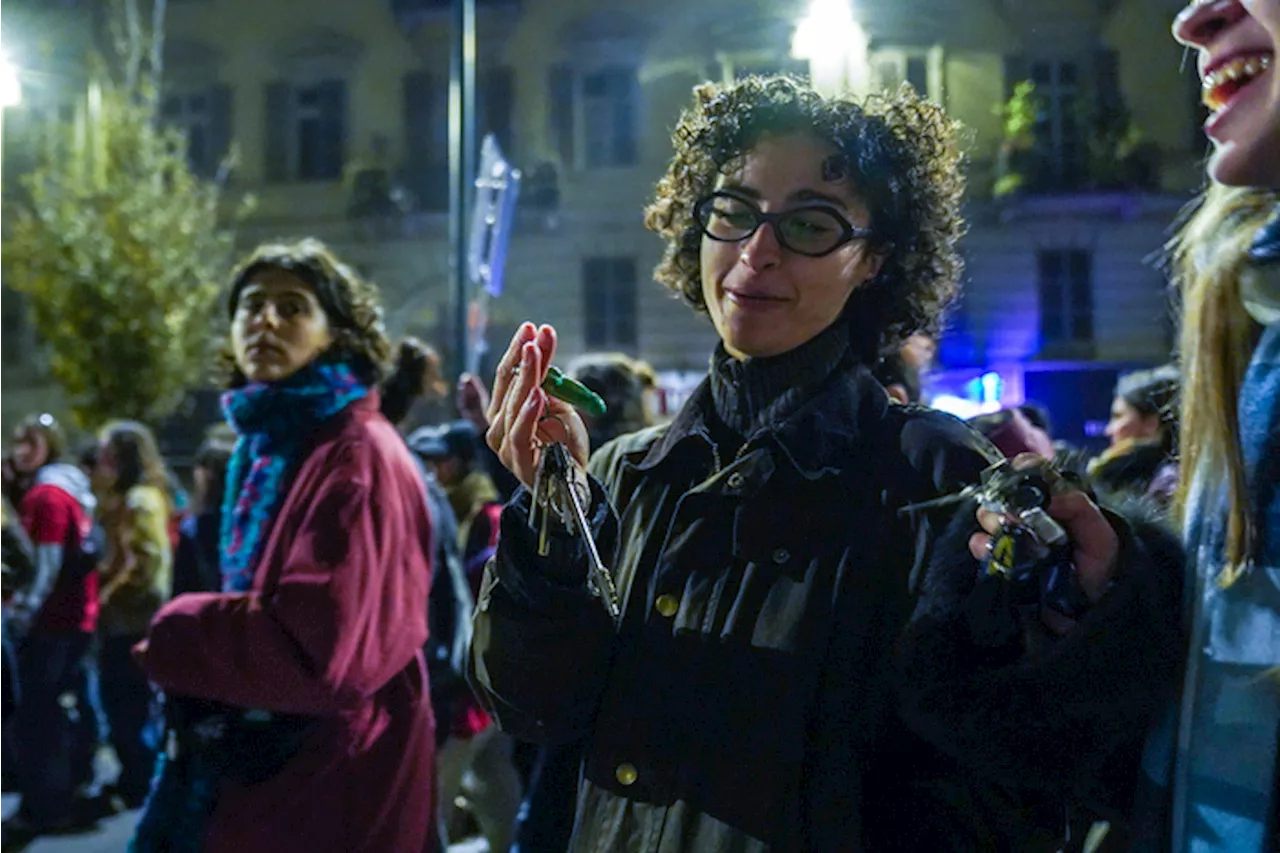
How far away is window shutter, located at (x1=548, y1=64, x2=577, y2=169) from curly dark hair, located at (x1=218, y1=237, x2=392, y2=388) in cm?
1543

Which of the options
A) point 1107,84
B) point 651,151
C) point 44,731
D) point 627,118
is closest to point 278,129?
point 627,118

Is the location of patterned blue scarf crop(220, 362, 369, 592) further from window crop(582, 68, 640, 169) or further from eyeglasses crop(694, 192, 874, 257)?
window crop(582, 68, 640, 169)

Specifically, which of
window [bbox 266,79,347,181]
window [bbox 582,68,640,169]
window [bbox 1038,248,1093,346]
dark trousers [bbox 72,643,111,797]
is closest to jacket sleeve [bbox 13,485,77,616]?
dark trousers [bbox 72,643,111,797]

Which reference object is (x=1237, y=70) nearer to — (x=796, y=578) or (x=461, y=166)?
(x=796, y=578)

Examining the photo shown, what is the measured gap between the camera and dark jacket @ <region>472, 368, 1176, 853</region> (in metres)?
1.49

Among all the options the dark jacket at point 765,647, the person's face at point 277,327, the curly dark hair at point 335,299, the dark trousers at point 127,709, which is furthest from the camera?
the dark trousers at point 127,709

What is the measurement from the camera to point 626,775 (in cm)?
160

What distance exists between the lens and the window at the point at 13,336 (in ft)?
69.1

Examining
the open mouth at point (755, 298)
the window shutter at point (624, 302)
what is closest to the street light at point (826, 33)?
the window shutter at point (624, 302)

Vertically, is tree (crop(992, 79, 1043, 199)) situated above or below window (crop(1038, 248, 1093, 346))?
above

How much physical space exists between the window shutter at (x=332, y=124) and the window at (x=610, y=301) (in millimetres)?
4999

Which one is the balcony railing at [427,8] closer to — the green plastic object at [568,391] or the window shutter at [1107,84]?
the window shutter at [1107,84]

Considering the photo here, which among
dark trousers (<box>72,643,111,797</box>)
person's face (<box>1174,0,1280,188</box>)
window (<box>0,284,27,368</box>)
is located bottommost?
dark trousers (<box>72,643,111,797</box>)

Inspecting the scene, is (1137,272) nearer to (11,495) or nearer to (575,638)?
(11,495)
